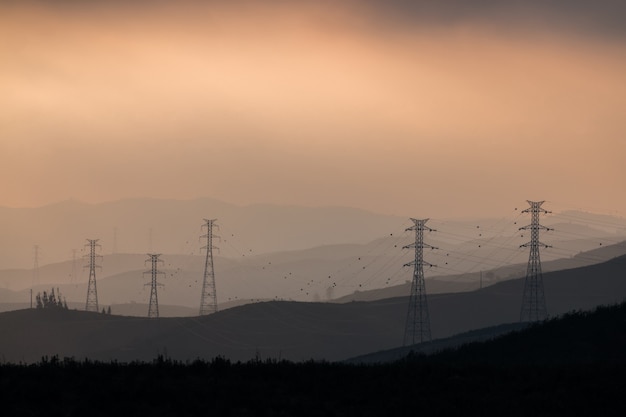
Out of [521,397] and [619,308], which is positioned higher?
[619,308]

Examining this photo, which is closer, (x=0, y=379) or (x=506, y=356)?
(x=0, y=379)

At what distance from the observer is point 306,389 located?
145 ft

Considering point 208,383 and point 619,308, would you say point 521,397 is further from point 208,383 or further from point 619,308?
point 619,308

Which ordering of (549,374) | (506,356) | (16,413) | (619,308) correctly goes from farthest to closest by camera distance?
(619,308) → (506,356) → (549,374) → (16,413)

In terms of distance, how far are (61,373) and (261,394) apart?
672 centimetres

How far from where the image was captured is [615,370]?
158 feet

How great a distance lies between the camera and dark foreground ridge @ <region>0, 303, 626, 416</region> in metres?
41.1

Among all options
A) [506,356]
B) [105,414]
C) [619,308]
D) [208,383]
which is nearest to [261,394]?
[208,383]

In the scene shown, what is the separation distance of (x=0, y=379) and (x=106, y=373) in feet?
11.5

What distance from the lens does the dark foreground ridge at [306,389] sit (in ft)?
135

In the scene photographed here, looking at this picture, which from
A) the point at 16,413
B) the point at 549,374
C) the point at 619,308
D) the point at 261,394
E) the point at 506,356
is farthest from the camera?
the point at 619,308

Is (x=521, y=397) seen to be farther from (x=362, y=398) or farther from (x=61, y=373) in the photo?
(x=61, y=373)

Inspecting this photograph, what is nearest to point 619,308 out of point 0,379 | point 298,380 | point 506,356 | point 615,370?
point 506,356

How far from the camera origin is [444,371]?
157ft
